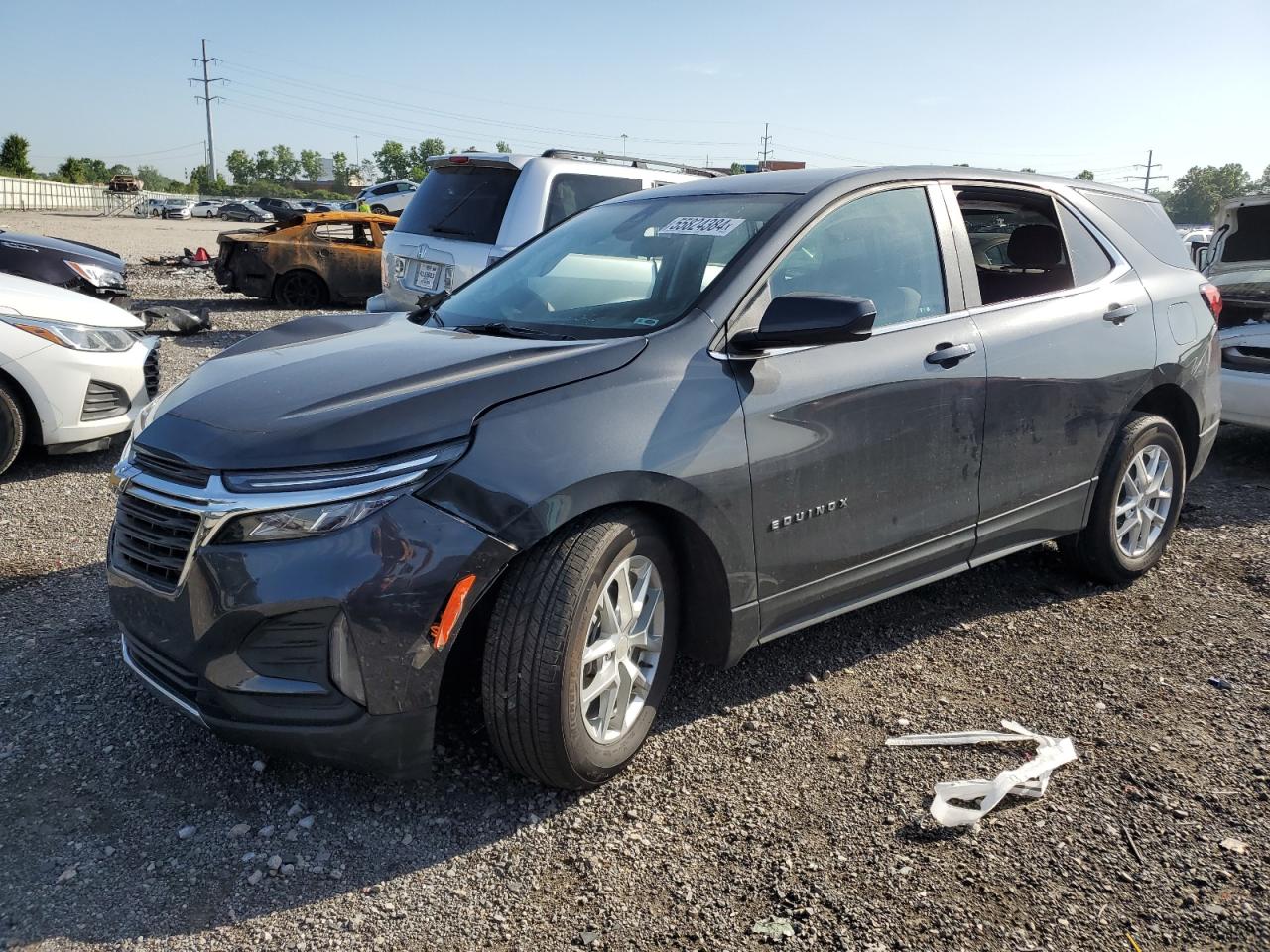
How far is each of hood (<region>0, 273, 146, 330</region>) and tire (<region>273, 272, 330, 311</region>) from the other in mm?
8610

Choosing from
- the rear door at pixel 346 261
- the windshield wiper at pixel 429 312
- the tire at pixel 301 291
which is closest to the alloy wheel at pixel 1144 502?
the windshield wiper at pixel 429 312

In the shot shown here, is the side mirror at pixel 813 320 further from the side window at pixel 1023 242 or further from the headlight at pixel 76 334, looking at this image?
the headlight at pixel 76 334

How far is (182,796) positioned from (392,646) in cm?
92

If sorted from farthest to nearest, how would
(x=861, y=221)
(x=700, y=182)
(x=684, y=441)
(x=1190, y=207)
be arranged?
(x=1190, y=207), (x=700, y=182), (x=861, y=221), (x=684, y=441)

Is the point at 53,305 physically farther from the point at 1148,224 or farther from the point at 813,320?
the point at 1148,224

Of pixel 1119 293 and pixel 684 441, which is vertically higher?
pixel 1119 293

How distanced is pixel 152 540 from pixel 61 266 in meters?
7.67

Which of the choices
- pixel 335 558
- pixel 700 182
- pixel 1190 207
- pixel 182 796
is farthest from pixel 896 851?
pixel 1190 207

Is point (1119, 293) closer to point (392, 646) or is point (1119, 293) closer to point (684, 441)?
point (684, 441)

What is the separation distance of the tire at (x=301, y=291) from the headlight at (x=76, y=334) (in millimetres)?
8781

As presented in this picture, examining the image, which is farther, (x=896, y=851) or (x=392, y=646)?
(x=896, y=851)

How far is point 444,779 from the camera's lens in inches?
118

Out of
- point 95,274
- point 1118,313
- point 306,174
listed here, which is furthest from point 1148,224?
point 306,174

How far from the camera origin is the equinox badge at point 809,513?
3.10 m
